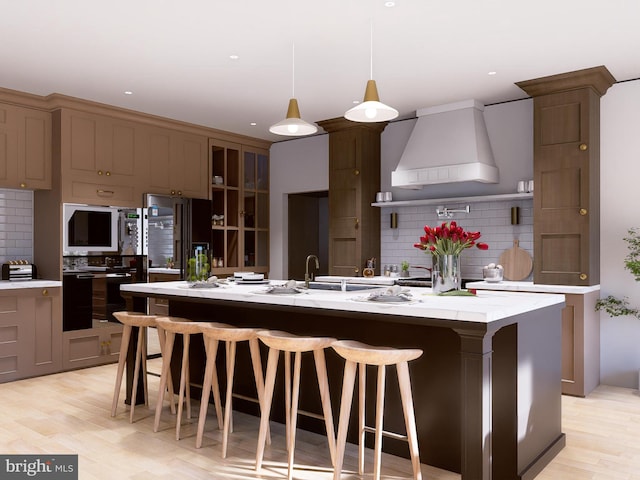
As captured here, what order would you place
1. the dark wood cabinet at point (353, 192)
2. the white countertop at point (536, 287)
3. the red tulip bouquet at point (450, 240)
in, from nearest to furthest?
the red tulip bouquet at point (450, 240)
the white countertop at point (536, 287)
the dark wood cabinet at point (353, 192)

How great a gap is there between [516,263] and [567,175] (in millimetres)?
1068

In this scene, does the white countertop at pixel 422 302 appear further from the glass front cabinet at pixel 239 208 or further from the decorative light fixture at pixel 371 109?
the glass front cabinet at pixel 239 208

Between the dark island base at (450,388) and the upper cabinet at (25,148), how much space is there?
2.95 meters

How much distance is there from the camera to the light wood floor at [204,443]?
2934 mm

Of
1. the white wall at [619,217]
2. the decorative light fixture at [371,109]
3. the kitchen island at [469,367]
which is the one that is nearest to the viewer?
the kitchen island at [469,367]

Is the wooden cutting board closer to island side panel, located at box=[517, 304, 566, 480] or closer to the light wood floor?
the light wood floor

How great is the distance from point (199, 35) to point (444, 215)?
327cm

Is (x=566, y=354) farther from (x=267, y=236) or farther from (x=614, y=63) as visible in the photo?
(x=267, y=236)

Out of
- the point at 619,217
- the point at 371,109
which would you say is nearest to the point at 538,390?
the point at 371,109

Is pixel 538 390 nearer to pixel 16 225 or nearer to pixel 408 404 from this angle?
pixel 408 404

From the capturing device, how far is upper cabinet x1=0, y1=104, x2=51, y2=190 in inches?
198

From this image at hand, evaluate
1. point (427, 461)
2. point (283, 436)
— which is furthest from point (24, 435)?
point (427, 461)

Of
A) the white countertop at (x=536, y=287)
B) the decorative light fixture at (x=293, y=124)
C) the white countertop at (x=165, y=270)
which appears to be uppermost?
the decorative light fixture at (x=293, y=124)

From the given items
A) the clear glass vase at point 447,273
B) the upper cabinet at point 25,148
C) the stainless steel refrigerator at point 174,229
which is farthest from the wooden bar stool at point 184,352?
the upper cabinet at point 25,148
